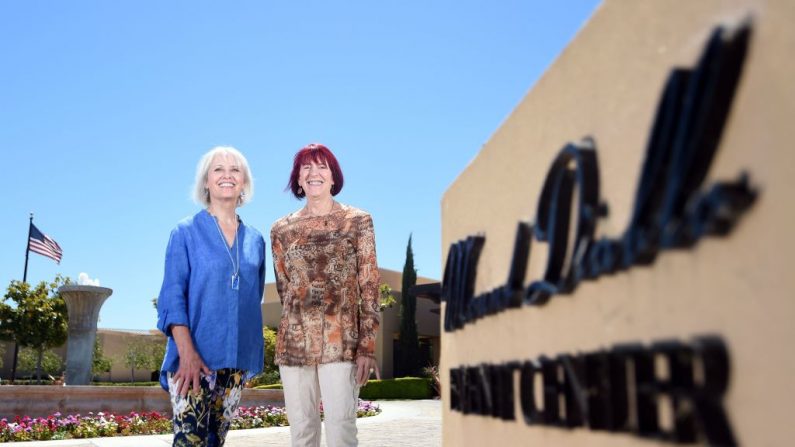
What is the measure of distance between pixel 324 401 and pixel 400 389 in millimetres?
25103

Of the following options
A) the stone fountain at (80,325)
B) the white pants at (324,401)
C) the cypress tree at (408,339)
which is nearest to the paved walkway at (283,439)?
the white pants at (324,401)

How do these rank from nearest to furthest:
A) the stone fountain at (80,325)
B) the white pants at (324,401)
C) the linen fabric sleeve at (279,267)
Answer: the white pants at (324,401)
the linen fabric sleeve at (279,267)
the stone fountain at (80,325)

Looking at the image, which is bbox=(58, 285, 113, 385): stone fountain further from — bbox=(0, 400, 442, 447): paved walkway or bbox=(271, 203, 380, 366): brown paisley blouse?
bbox=(271, 203, 380, 366): brown paisley blouse

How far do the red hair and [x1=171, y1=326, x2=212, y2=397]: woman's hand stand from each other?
1.19 m

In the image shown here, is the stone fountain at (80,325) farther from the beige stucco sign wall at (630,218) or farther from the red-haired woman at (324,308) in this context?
the beige stucco sign wall at (630,218)

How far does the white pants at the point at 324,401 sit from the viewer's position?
3777 millimetres

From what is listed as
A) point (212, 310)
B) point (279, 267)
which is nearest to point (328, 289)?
point (279, 267)

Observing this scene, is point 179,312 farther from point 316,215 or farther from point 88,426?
point 88,426

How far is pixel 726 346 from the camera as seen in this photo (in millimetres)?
1372

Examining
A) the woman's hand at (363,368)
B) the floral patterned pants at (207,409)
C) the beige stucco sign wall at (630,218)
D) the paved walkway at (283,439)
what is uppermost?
the beige stucco sign wall at (630,218)

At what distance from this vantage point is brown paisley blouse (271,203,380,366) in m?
3.88

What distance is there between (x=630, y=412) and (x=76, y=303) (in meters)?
18.4

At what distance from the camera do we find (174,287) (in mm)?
3691

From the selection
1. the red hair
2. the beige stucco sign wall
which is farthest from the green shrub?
the beige stucco sign wall
